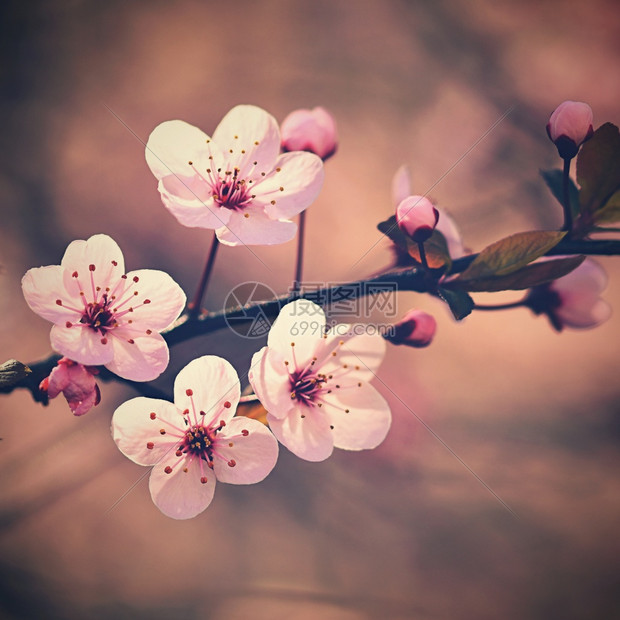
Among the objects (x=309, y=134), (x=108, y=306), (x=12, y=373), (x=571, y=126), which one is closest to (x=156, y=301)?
(x=108, y=306)

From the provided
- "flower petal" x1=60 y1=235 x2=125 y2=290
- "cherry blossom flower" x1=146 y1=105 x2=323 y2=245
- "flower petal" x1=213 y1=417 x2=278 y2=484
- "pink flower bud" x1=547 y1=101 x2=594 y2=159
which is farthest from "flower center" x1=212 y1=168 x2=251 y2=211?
"pink flower bud" x1=547 y1=101 x2=594 y2=159

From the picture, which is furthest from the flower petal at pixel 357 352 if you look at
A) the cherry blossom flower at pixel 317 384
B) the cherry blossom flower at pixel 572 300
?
the cherry blossom flower at pixel 572 300

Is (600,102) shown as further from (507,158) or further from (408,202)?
(408,202)

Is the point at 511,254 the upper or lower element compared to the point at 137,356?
upper

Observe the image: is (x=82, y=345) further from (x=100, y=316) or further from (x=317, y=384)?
(x=317, y=384)

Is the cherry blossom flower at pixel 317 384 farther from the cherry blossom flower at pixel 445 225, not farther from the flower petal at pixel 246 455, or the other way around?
the cherry blossom flower at pixel 445 225

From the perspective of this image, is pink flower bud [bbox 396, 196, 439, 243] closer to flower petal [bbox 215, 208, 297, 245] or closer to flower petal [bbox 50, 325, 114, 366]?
flower petal [bbox 215, 208, 297, 245]

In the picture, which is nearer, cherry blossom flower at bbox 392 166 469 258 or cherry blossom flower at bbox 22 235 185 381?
cherry blossom flower at bbox 22 235 185 381

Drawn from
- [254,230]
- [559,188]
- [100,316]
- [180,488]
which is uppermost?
[559,188]
